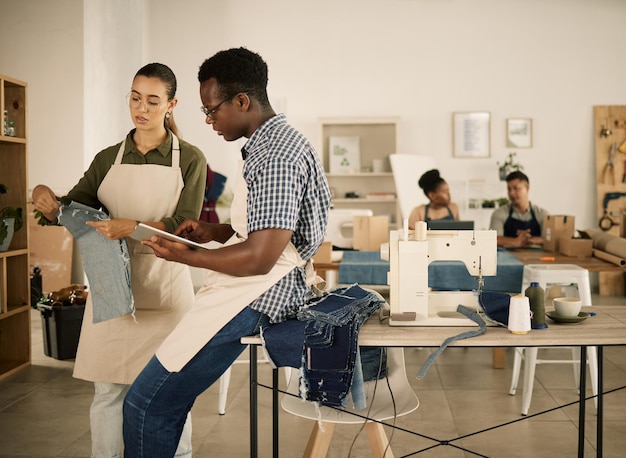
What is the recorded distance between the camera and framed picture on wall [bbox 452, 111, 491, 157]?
9.09m

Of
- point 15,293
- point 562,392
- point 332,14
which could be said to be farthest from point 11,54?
point 562,392

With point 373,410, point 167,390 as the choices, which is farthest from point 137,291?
point 373,410

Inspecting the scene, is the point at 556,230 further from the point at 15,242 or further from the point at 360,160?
the point at 360,160

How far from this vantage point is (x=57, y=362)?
212 inches

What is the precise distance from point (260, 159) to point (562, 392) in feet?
10.7

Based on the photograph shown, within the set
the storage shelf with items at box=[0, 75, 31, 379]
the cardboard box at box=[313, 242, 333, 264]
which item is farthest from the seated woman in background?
the storage shelf with items at box=[0, 75, 31, 379]

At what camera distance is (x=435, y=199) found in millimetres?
6555

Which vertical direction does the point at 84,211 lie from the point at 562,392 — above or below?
above

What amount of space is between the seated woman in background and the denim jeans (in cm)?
400

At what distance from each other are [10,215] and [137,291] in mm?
2455

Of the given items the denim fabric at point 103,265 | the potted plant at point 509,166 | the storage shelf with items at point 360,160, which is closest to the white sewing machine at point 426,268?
the denim fabric at point 103,265

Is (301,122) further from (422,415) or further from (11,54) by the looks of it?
(422,415)

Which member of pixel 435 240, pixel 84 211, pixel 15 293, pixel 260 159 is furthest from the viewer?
pixel 15 293

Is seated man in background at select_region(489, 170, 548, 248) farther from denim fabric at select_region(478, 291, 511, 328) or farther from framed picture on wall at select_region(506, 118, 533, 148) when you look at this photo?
denim fabric at select_region(478, 291, 511, 328)
